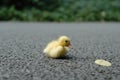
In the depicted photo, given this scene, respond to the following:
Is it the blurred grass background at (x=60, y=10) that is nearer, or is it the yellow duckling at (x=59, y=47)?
the yellow duckling at (x=59, y=47)

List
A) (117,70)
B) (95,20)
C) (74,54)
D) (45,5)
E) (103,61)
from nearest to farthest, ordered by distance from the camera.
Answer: (117,70) < (103,61) < (74,54) < (95,20) < (45,5)

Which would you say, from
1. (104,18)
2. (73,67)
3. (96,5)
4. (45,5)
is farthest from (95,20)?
(73,67)

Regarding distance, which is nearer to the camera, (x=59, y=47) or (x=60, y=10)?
(x=59, y=47)

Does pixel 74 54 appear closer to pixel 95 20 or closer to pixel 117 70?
pixel 117 70

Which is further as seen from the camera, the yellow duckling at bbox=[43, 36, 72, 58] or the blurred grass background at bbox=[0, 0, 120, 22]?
the blurred grass background at bbox=[0, 0, 120, 22]

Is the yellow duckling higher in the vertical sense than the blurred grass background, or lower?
lower

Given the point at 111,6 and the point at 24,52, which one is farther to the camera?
the point at 111,6

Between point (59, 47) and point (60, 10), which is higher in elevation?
point (60, 10)

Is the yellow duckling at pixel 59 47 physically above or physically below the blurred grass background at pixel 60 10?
below
